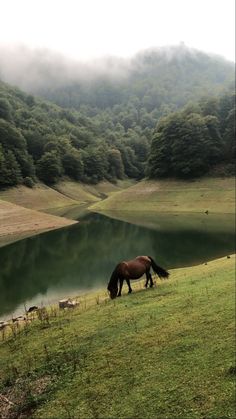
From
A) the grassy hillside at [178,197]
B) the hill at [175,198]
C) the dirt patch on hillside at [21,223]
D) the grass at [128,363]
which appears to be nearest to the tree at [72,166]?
the grassy hillside at [178,197]

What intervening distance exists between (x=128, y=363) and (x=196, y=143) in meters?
90.6

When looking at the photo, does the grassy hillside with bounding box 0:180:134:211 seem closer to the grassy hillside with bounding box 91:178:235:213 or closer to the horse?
the grassy hillside with bounding box 91:178:235:213

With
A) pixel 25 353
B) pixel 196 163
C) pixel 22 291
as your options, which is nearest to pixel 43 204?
pixel 196 163

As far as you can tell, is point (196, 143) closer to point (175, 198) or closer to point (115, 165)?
point (175, 198)

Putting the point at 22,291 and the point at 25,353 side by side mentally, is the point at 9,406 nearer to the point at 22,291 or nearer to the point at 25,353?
the point at 25,353

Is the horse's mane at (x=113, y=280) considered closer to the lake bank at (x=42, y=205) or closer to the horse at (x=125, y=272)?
the horse at (x=125, y=272)

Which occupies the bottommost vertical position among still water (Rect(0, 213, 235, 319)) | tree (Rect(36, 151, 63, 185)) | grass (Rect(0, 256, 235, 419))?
still water (Rect(0, 213, 235, 319))

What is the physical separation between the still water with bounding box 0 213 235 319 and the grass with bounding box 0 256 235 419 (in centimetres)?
1051

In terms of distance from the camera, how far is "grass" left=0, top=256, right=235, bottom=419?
8008mm

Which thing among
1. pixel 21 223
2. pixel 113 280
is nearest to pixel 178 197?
pixel 21 223

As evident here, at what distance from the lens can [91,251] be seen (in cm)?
4306

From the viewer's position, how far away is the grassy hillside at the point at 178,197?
242 feet

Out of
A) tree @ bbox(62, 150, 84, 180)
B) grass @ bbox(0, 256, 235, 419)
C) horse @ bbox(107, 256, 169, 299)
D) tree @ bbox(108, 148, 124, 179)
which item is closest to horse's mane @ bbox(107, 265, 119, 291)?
horse @ bbox(107, 256, 169, 299)

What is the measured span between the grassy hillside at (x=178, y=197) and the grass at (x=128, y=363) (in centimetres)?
5820
